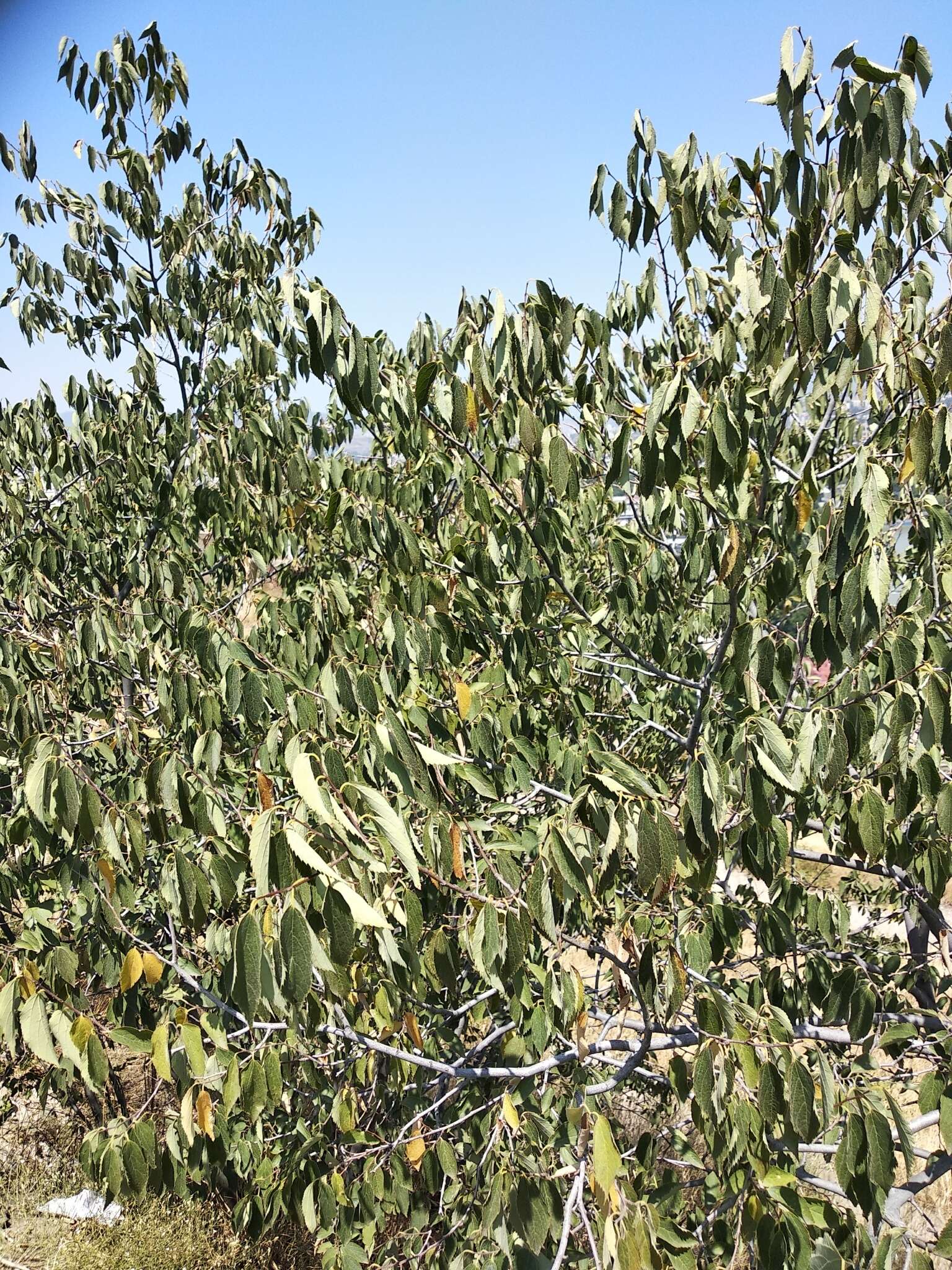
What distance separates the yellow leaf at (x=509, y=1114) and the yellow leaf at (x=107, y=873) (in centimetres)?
98

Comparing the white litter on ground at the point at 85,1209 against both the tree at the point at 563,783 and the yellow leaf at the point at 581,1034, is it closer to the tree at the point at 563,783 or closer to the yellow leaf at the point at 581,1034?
the tree at the point at 563,783

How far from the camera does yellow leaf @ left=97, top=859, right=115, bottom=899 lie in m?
1.78

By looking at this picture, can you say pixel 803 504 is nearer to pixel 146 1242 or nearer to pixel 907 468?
pixel 907 468

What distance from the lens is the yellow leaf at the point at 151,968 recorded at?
172 cm

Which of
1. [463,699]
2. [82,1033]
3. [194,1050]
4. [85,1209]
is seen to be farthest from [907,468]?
[85,1209]

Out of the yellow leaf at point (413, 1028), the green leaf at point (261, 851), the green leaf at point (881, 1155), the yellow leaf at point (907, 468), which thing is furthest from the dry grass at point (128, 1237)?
the yellow leaf at point (907, 468)

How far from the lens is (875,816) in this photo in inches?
75.3

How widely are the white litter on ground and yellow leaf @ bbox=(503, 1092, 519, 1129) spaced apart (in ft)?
12.7

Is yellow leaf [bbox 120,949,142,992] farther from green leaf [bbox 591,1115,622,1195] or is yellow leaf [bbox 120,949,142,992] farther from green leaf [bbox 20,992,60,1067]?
green leaf [bbox 591,1115,622,1195]

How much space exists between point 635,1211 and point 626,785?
737 mm

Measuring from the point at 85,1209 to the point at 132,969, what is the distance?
4.15 metres

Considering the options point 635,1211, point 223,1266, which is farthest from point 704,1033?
point 223,1266

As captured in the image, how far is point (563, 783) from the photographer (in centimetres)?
292

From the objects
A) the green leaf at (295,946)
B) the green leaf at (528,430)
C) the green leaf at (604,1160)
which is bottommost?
the green leaf at (604,1160)
